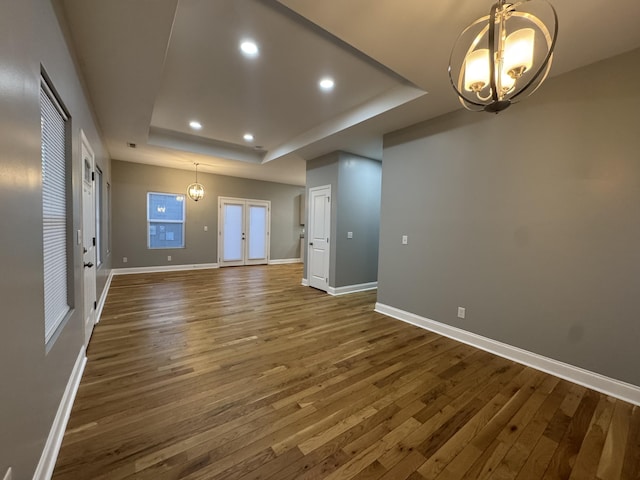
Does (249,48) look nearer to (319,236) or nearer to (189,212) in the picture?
(319,236)

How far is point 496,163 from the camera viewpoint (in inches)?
113

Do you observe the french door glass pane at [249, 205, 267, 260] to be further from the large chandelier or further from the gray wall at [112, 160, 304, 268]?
the large chandelier

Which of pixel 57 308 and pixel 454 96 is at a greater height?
pixel 454 96

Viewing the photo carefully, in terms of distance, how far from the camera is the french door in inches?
311

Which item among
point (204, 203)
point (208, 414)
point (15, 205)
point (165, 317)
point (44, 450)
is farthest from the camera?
point (204, 203)

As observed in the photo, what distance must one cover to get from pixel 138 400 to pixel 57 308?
2.83ft

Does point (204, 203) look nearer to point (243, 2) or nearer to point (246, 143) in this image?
point (246, 143)

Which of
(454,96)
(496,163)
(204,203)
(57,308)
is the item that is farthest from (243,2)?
(204,203)

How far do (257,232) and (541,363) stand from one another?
744 centimetres

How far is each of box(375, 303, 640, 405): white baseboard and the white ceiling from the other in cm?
265

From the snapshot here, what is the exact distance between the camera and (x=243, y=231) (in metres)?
8.27

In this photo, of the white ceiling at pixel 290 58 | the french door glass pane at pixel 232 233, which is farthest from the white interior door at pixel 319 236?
the french door glass pane at pixel 232 233

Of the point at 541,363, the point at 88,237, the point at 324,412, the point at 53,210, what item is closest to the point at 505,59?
the point at 324,412

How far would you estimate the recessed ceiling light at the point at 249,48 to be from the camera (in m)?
2.40
